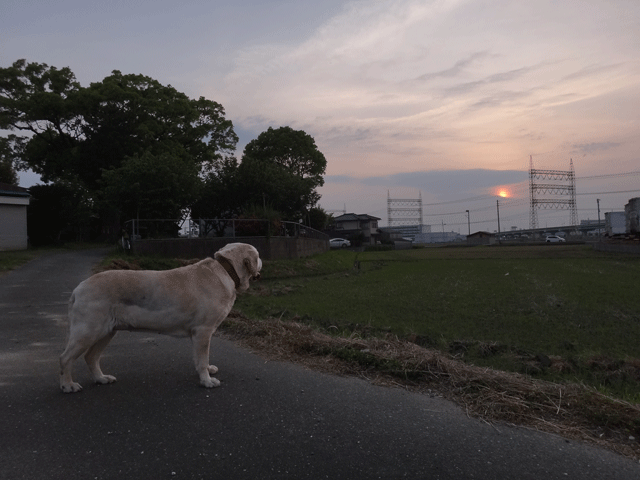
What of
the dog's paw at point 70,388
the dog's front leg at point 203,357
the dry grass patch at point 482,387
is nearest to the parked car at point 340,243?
the dry grass patch at point 482,387

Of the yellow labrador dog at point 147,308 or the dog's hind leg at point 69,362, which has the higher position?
the yellow labrador dog at point 147,308

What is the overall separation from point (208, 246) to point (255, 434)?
934 inches

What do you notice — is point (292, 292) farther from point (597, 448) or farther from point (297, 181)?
point (297, 181)

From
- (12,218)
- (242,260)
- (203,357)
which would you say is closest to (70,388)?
(203,357)

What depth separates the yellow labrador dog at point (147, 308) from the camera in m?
4.30

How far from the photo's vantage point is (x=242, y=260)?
5082mm

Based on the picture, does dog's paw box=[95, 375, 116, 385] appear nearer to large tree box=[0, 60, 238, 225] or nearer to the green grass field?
the green grass field

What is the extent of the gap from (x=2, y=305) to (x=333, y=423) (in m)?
9.55

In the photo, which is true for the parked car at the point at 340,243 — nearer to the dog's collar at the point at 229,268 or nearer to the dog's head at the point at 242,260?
the dog's head at the point at 242,260

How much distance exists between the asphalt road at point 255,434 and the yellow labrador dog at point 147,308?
1.03 ft

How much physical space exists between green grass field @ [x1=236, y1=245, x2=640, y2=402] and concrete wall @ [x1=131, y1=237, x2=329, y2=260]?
26.8ft

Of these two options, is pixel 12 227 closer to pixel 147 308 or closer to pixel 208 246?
pixel 208 246

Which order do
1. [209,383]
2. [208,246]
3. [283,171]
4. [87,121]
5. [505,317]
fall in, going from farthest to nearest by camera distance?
[283,171] < [87,121] < [208,246] < [505,317] < [209,383]

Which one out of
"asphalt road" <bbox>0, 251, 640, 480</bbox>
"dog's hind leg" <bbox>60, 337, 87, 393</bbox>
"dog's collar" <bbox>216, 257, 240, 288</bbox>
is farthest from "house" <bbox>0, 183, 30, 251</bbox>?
"dog's collar" <bbox>216, 257, 240, 288</bbox>
